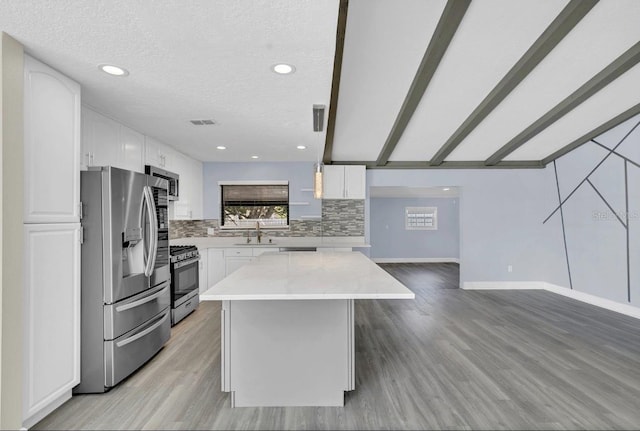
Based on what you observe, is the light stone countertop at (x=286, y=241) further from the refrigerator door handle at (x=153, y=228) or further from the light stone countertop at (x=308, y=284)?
the light stone countertop at (x=308, y=284)

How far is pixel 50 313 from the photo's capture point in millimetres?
2137

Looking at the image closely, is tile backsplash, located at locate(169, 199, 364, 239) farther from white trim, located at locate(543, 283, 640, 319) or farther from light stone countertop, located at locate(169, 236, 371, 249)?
white trim, located at locate(543, 283, 640, 319)

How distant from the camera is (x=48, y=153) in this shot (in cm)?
Answer: 214

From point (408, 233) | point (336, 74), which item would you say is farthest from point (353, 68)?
point (408, 233)

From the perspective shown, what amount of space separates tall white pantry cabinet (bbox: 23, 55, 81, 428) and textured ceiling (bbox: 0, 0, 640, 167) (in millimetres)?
258

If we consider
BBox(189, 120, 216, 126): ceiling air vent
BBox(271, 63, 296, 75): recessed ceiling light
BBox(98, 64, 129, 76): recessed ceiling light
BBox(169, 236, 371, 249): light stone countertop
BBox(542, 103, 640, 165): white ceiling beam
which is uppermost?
BBox(542, 103, 640, 165): white ceiling beam

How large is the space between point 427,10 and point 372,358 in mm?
2969

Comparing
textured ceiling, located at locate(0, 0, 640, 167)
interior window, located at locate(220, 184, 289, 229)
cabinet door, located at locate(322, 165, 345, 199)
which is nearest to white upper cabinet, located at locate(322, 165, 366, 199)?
cabinet door, located at locate(322, 165, 345, 199)

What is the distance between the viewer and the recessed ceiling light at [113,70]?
2.23m

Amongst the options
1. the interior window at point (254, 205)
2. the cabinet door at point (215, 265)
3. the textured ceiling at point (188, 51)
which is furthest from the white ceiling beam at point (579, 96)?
the cabinet door at point (215, 265)

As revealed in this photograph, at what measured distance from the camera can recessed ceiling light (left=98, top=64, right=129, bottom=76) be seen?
2.23 m

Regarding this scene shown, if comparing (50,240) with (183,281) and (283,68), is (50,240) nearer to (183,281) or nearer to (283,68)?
(283,68)

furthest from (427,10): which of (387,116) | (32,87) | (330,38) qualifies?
(32,87)

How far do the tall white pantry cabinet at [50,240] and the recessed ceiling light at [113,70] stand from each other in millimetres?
312
